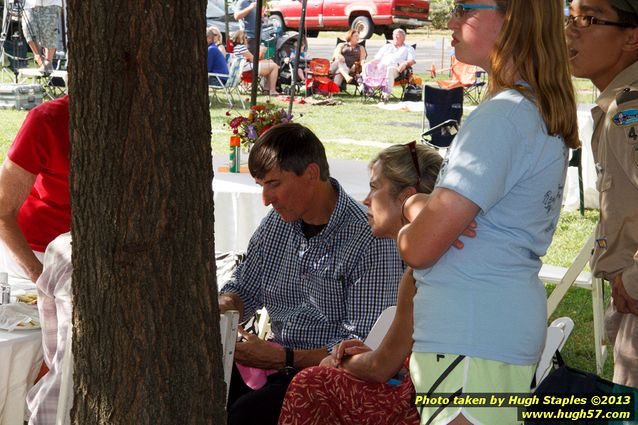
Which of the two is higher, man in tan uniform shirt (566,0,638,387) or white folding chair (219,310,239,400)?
man in tan uniform shirt (566,0,638,387)

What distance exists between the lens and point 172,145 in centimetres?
197

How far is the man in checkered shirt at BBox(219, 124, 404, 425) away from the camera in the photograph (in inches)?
112

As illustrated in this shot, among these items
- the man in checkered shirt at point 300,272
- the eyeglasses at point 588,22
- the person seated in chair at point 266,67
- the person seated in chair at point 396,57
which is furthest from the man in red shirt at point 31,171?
the person seated in chair at point 396,57

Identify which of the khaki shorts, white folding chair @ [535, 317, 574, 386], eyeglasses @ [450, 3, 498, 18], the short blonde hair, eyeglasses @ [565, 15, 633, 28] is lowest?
white folding chair @ [535, 317, 574, 386]

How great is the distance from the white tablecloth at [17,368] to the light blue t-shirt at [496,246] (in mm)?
1346

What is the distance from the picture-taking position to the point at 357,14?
22.2m

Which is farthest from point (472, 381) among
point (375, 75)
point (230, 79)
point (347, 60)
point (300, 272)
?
point (347, 60)

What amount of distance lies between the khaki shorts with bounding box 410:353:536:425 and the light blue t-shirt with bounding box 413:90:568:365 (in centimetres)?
2

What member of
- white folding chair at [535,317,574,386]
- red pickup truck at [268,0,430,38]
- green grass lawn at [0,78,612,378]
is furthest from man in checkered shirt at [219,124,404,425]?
red pickup truck at [268,0,430,38]

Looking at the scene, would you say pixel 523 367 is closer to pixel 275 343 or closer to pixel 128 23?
pixel 128 23

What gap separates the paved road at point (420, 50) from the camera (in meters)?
20.9

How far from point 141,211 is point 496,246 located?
74cm

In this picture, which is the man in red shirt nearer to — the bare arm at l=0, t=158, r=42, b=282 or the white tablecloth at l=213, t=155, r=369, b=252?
the bare arm at l=0, t=158, r=42, b=282

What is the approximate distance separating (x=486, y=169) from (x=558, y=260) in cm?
497
